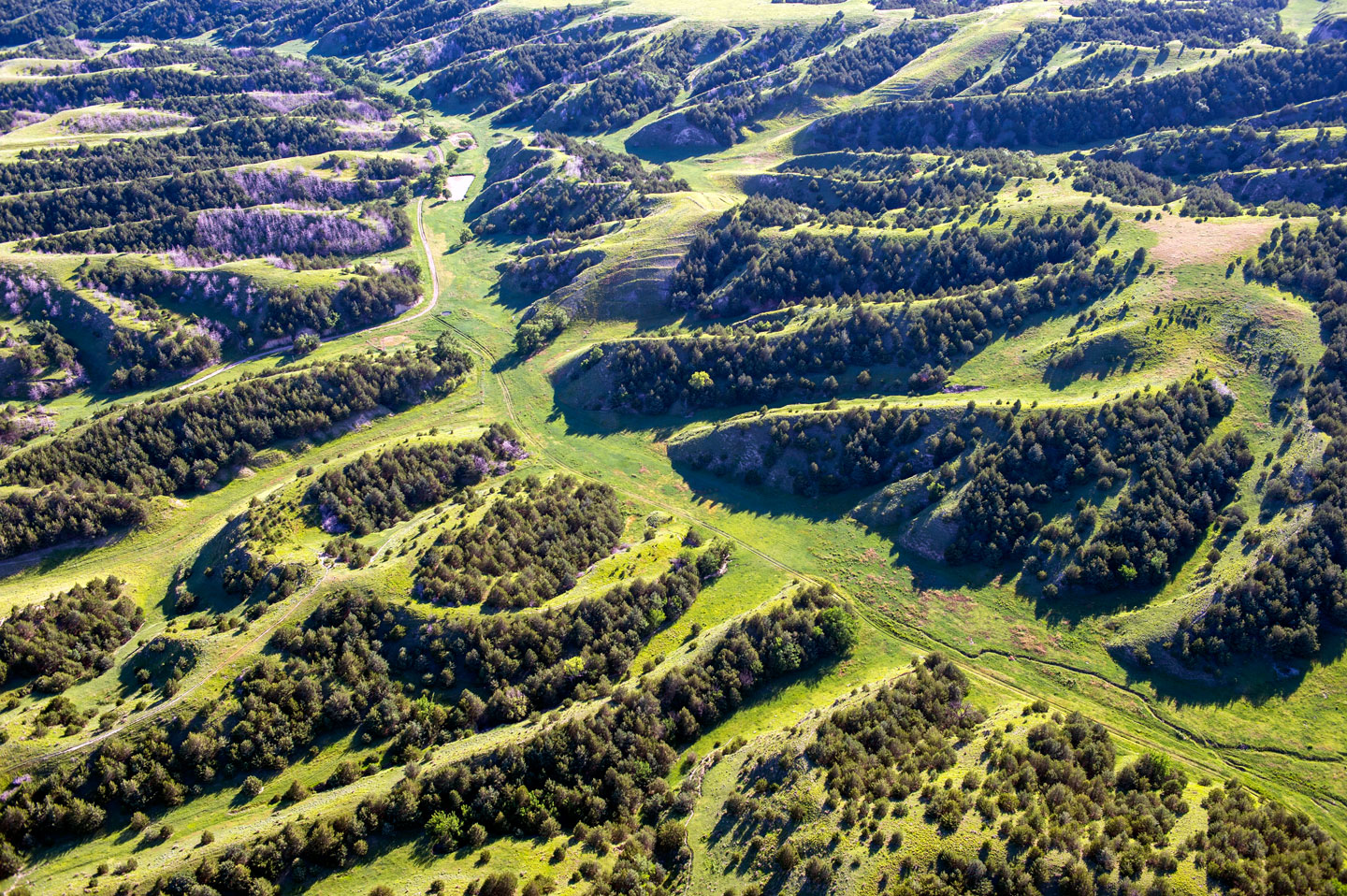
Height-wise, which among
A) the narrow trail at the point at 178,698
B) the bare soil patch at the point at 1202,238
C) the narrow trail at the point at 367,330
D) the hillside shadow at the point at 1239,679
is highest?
the narrow trail at the point at 367,330

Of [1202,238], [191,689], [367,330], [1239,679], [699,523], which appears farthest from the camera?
[367,330]

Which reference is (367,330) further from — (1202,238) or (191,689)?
(1202,238)

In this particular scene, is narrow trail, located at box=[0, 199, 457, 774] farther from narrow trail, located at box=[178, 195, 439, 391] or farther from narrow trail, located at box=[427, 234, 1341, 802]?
narrow trail, located at box=[178, 195, 439, 391]

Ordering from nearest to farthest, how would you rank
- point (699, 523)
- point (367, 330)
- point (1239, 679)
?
point (1239, 679)
point (699, 523)
point (367, 330)

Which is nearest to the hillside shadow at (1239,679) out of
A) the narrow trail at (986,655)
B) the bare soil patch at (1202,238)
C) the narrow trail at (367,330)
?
the narrow trail at (986,655)

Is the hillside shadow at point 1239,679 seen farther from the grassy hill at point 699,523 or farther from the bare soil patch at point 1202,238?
the bare soil patch at point 1202,238

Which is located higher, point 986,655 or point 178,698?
point 178,698

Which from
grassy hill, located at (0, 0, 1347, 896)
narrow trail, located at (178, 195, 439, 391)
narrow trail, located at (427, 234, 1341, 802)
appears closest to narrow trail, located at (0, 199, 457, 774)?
grassy hill, located at (0, 0, 1347, 896)

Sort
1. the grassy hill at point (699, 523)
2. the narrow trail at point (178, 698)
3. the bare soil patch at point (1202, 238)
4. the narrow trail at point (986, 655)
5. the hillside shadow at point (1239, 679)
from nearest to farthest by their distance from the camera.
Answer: the grassy hill at point (699, 523) → the narrow trail at point (986, 655) → the narrow trail at point (178, 698) → the hillside shadow at point (1239, 679) → the bare soil patch at point (1202, 238)

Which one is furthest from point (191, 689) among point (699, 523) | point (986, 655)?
point (986, 655)

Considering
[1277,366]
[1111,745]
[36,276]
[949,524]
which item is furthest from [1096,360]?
[36,276]

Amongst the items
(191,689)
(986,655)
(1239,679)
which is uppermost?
(191,689)

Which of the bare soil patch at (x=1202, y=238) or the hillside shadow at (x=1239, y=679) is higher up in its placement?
the bare soil patch at (x=1202, y=238)
